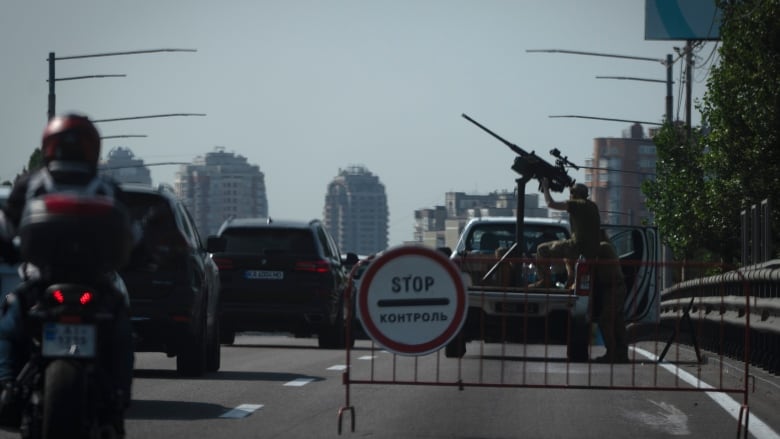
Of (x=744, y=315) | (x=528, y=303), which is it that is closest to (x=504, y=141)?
(x=744, y=315)

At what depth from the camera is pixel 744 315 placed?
18062 mm

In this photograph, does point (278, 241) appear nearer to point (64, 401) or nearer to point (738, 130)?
point (64, 401)

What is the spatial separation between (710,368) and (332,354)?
6450 mm

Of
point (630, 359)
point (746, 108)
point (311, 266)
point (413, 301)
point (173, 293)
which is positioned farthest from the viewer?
point (746, 108)

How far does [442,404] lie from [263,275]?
10.9 metres

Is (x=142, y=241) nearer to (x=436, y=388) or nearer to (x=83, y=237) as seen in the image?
(x=83, y=237)

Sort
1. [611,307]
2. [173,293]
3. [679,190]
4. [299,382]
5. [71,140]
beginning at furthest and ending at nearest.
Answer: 1. [679,190]
2. [299,382]
3. [173,293]
4. [611,307]
5. [71,140]

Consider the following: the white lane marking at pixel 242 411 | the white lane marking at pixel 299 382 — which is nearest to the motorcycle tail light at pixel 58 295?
the white lane marking at pixel 242 411

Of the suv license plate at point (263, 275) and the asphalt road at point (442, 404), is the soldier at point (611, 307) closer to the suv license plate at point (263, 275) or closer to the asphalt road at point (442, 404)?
the asphalt road at point (442, 404)

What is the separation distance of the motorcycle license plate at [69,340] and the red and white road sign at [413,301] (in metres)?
4.33

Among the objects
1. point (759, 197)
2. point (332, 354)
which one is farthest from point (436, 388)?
point (759, 197)

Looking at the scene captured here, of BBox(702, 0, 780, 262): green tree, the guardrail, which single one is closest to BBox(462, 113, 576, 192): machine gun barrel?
the guardrail

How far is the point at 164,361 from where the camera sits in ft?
68.8

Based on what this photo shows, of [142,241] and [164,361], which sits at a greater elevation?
[142,241]
